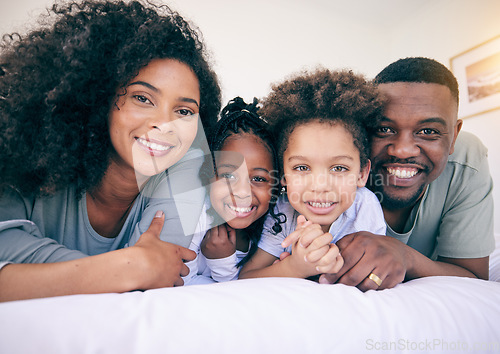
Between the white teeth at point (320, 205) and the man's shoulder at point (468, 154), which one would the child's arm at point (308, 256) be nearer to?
the white teeth at point (320, 205)

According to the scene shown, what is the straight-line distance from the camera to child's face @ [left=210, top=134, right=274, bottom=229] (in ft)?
3.85

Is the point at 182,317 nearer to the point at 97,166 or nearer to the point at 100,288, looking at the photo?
the point at 100,288

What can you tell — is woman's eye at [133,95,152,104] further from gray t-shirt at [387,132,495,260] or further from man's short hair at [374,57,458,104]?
gray t-shirt at [387,132,495,260]

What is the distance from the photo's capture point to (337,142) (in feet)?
3.59

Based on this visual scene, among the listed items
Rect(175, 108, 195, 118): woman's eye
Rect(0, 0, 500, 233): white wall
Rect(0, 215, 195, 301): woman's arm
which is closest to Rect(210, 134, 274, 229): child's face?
Rect(175, 108, 195, 118): woman's eye

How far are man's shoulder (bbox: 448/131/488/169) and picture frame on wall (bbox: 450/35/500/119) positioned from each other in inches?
79.0

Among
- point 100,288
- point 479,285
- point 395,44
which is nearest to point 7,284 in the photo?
point 100,288

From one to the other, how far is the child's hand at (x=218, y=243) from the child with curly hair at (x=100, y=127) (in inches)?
8.7

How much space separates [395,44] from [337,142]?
11.5ft

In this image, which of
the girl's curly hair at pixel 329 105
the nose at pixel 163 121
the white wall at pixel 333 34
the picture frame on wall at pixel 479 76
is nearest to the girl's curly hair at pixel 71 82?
the nose at pixel 163 121

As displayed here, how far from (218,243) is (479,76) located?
316 cm

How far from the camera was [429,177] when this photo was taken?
1169 mm

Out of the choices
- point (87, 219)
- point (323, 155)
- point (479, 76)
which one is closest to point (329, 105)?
point (323, 155)

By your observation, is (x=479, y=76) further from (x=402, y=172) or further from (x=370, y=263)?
(x=370, y=263)
